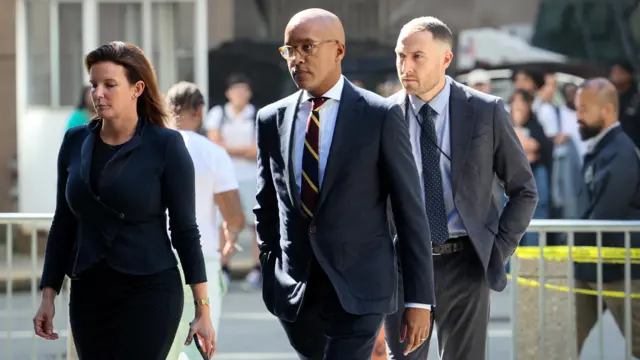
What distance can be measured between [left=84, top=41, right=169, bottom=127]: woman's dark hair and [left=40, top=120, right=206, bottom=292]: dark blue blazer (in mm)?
65

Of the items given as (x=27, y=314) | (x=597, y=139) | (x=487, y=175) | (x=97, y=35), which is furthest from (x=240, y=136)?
(x=487, y=175)

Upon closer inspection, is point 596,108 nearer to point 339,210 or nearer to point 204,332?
point 339,210

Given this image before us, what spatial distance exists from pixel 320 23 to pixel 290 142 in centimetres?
43

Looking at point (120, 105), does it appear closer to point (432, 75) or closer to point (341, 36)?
point (341, 36)

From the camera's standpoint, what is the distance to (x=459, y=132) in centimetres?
595

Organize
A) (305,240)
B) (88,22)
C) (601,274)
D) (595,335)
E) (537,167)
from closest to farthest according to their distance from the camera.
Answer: (305,240) → (601,274) → (595,335) → (537,167) → (88,22)

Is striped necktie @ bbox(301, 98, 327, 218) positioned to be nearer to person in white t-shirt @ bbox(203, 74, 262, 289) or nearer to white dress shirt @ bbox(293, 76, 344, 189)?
white dress shirt @ bbox(293, 76, 344, 189)

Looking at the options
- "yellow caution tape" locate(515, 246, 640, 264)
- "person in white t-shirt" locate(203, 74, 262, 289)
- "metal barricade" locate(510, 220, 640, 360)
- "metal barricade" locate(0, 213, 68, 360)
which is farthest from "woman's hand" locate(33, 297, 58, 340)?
"person in white t-shirt" locate(203, 74, 262, 289)

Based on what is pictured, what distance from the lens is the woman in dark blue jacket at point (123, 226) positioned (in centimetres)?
493

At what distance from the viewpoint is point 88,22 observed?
16.6m

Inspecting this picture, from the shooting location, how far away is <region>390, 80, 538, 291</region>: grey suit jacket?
591cm

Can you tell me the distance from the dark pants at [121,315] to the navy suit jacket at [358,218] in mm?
434

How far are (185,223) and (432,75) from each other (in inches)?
57.7

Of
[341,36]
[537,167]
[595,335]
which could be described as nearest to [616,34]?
[537,167]
